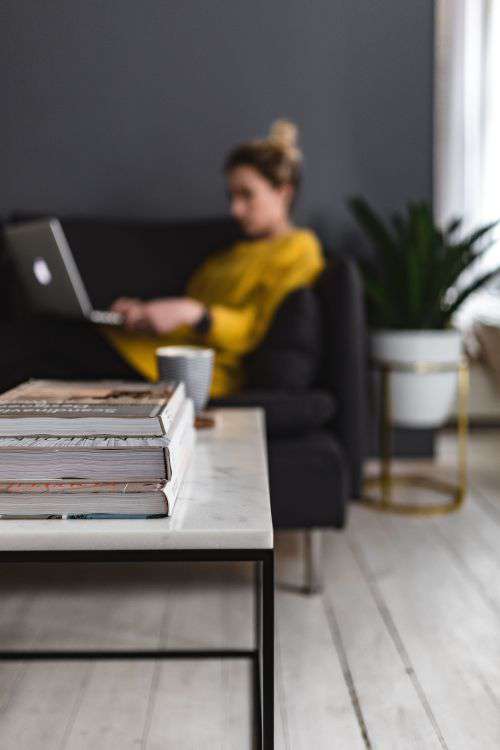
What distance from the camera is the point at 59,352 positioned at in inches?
80.0

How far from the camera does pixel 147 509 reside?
2.83ft

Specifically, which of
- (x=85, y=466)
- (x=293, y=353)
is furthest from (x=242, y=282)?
(x=85, y=466)

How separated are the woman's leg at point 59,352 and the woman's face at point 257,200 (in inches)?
24.8

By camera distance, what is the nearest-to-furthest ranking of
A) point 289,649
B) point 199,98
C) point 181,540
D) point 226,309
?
point 181,540 → point 289,649 → point 226,309 → point 199,98

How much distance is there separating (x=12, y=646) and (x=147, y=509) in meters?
0.84

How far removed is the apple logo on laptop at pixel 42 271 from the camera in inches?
81.5

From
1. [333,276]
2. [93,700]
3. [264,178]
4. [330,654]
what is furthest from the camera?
[264,178]

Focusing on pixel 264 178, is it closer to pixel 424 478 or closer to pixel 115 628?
pixel 424 478

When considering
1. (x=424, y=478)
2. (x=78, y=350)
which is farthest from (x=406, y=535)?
(x=78, y=350)

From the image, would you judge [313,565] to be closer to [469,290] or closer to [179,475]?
[179,475]

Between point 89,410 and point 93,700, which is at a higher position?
point 89,410

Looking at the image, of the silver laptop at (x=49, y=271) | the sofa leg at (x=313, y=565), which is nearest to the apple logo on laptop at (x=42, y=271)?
the silver laptop at (x=49, y=271)

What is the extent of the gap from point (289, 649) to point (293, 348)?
0.78m

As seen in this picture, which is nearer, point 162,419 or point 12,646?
point 162,419
